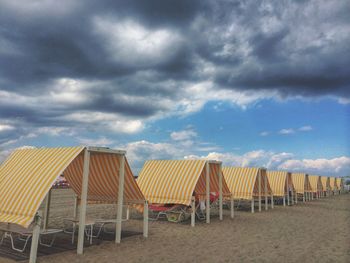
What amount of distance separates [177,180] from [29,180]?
19.8ft

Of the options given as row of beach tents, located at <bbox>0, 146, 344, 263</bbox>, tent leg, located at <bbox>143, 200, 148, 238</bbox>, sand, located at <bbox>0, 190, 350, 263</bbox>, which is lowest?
sand, located at <bbox>0, 190, 350, 263</bbox>

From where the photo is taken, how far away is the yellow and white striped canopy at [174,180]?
38.5ft

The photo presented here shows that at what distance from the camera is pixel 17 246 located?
24.1ft

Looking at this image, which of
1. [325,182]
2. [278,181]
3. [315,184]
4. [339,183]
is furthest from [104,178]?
[339,183]

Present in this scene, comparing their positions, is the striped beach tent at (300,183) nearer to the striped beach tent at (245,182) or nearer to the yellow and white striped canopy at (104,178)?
the striped beach tent at (245,182)

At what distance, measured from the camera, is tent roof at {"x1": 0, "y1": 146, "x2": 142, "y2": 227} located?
641cm

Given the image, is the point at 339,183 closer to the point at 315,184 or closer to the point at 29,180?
the point at 315,184

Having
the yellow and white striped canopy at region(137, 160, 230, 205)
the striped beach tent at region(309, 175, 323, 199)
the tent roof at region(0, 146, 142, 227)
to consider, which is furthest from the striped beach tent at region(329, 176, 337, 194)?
the tent roof at region(0, 146, 142, 227)

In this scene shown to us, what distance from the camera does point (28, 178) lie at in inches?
280

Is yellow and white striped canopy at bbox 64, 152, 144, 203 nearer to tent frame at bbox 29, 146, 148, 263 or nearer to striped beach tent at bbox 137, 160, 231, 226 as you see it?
tent frame at bbox 29, 146, 148, 263

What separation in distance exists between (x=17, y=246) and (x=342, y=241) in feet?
27.5

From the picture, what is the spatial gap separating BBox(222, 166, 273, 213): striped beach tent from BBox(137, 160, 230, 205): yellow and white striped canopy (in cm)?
336

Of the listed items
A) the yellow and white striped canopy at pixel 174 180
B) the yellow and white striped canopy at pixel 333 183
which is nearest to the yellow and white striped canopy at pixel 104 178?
the yellow and white striped canopy at pixel 174 180

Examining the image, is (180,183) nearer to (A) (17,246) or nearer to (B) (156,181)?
(B) (156,181)
